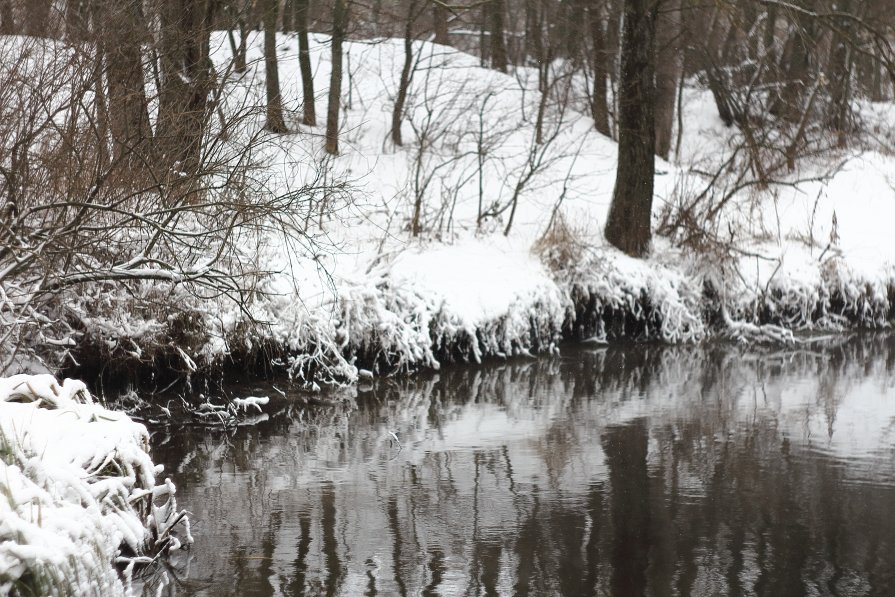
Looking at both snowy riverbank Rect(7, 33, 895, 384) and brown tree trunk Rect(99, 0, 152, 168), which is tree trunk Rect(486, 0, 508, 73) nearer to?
snowy riverbank Rect(7, 33, 895, 384)

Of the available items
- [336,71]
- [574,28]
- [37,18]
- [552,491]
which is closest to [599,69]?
[574,28]

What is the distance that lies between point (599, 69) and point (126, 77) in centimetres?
1289

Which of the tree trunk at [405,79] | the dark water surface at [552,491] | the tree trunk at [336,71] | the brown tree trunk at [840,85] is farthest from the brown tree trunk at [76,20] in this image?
the brown tree trunk at [840,85]

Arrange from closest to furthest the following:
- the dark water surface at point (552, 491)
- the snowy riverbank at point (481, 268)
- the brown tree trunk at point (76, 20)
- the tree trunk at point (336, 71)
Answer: the dark water surface at point (552, 491) < the brown tree trunk at point (76, 20) < the snowy riverbank at point (481, 268) < the tree trunk at point (336, 71)

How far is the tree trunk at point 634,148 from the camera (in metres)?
13.7

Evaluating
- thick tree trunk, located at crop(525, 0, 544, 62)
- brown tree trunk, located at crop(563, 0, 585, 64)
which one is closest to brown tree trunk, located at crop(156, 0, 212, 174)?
thick tree trunk, located at crop(525, 0, 544, 62)

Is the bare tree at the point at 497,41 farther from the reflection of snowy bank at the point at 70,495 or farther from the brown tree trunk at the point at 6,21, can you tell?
the reflection of snowy bank at the point at 70,495

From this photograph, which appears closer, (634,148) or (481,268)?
(481,268)

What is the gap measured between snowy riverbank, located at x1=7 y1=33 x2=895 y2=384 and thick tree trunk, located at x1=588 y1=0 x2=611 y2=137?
1.24 meters

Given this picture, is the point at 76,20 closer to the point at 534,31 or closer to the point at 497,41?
the point at 534,31

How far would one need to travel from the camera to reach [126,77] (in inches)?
289

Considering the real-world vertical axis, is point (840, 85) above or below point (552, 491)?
above

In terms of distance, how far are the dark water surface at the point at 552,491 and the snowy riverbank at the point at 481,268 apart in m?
0.95

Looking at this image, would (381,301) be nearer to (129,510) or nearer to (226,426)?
(226,426)
